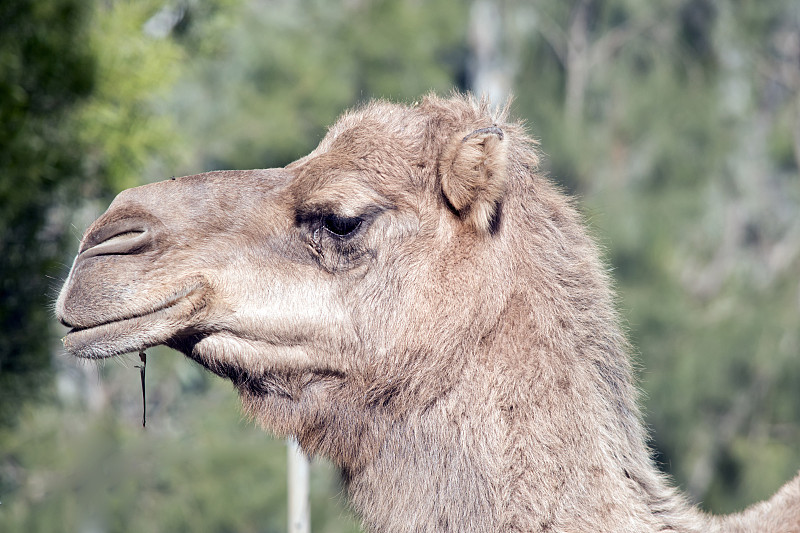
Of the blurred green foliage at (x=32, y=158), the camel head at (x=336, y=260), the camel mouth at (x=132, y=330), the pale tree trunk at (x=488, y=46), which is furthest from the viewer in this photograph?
the pale tree trunk at (x=488, y=46)

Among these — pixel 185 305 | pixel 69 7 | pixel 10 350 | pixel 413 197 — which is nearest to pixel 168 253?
pixel 185 305

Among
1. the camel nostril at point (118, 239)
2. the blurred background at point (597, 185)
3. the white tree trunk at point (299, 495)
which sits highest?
the camel nostril at point (118, 239)

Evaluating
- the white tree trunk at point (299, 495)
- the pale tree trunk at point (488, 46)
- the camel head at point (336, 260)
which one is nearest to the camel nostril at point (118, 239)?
the camel head at point (336, 260)

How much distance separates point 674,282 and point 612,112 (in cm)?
361

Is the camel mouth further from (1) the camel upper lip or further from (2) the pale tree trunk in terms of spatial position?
(2) the pale tree trunk

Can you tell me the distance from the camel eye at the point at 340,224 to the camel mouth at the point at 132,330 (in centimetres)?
52

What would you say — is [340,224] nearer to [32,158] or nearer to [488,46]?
[32,158]

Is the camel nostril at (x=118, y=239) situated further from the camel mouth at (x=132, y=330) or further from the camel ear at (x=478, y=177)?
the camel ear at (x=478, y=177)

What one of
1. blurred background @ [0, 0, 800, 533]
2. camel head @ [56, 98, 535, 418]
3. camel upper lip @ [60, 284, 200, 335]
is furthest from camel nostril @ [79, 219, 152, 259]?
blurred background @ [0, 0, 800, 533]

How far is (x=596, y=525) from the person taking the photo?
9.73ft

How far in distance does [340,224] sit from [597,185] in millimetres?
15132

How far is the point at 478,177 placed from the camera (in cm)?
324

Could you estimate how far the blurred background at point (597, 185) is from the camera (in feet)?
44.7

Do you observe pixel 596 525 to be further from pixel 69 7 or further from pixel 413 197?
pixel 69 7
